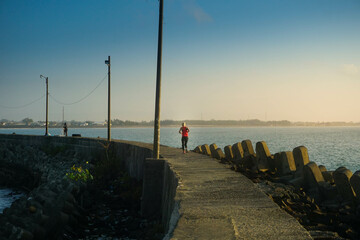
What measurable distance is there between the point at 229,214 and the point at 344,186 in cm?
266

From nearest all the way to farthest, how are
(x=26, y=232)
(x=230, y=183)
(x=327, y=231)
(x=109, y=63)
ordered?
(x=327, y=231) → (x=230, y=183) → (x=26, y=232) → (x=109, y=63)

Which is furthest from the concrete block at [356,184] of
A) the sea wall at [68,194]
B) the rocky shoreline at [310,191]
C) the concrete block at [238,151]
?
the concrete block at [238,151]

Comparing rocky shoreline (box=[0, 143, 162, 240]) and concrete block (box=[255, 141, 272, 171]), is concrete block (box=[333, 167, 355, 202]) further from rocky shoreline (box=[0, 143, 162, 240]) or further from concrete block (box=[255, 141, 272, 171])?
rocky shoreline (box=[0, 143, 162, 240])

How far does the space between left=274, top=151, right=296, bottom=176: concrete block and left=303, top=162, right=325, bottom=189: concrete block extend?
1.10m

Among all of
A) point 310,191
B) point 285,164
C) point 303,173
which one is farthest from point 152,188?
point 310,191

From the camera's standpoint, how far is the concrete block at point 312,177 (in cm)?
677

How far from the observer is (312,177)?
6.86 m

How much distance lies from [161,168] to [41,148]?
24.7 m

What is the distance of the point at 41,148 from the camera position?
31.4 metres

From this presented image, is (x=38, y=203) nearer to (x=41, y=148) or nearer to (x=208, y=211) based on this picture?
(x=208, y=211)

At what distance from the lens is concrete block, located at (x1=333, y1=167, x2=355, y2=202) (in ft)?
18.9

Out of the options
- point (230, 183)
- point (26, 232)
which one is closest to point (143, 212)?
point (26, 232)

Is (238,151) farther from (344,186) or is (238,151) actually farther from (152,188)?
(344,186)

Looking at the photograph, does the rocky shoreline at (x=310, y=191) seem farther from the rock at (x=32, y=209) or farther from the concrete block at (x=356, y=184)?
the rock at (x=32, y=209)
